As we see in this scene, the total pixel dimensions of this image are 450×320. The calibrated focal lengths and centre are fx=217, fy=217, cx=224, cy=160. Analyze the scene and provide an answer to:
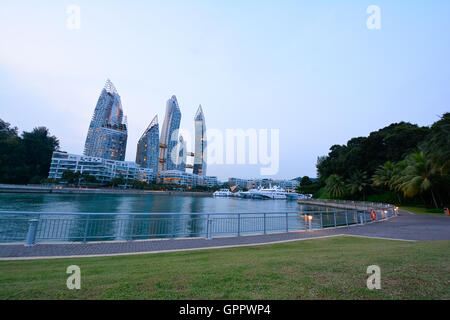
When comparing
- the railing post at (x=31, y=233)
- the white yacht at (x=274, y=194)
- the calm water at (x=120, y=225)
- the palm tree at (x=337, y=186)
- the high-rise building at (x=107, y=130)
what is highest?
the high-rise building at (x=107, y=130)

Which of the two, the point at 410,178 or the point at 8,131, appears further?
the point at 8,131

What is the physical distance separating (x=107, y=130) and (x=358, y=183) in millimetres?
176291

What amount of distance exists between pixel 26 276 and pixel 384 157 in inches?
2496

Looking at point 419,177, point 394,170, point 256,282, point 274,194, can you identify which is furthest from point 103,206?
point 274,194

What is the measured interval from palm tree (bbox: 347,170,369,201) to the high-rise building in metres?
169

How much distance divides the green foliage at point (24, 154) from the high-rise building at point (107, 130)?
68.8 m

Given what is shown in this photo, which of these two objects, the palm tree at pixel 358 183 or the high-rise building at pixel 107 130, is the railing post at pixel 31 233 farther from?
the high-rise building at pixel 107 130

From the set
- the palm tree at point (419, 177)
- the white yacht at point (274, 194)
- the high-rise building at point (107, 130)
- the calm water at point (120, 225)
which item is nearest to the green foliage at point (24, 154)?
the calm water at point (120, 225)

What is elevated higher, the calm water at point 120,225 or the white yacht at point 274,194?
the white yacht at point 274,194

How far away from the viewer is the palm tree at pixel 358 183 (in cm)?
5054

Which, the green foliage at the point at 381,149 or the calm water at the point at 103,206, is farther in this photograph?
the green foliage at the point at 381,149
